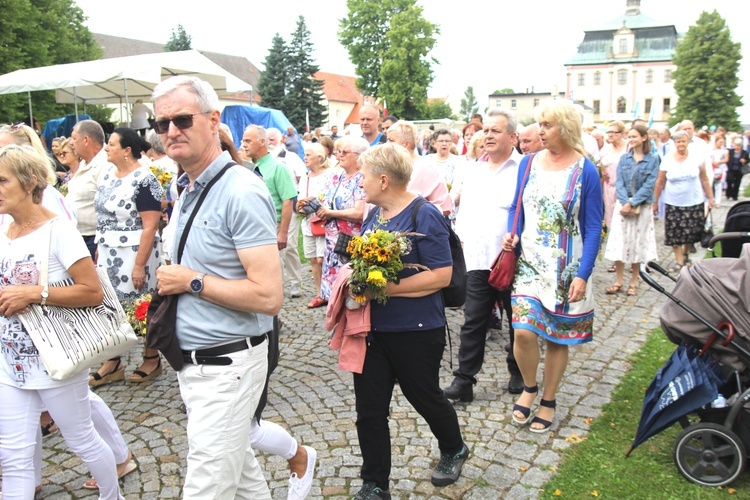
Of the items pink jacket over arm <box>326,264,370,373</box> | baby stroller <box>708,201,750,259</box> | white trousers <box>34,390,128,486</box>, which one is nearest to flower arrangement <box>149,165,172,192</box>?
white trousers <box>34,390,128,486</box>

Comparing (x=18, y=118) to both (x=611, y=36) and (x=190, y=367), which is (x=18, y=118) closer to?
(x=190, y=367)

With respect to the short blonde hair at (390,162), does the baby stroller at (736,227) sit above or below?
below

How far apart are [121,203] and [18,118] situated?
29713 mm

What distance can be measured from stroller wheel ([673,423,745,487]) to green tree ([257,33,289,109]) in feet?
185

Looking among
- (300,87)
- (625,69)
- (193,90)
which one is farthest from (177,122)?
(625,69)

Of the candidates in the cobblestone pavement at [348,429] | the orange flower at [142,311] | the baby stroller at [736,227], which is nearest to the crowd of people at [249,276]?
the cobblestone pavement at [348,429]

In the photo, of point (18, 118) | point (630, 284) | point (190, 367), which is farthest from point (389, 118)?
point (18, 118)

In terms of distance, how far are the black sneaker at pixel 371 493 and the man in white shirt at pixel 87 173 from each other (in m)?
3.62

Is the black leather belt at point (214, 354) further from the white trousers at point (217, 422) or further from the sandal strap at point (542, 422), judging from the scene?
the sandal strap at point (542, 422)

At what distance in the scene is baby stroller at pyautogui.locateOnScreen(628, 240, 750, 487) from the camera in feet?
11.5

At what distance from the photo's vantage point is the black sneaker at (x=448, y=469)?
11.8 feet

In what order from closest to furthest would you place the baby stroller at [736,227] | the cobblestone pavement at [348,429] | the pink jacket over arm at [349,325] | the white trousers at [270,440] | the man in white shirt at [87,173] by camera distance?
the white trousers at [270,440] → the pink jacket over arm at [349,325] → the cobblestone pavement at [348,429] → the baby stroller at [736,227] → the man in white shirt at [87,173]

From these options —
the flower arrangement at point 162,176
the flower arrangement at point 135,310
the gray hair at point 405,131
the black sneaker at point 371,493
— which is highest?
the gray hair at point 405,131

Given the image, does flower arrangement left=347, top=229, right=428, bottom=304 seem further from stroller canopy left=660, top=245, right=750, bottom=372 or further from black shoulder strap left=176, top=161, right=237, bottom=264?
stroller canopy left=660, top=245, right=750, bottom=372
